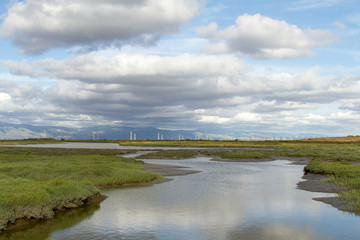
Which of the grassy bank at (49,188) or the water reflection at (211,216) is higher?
the grassy bank at (49,188)

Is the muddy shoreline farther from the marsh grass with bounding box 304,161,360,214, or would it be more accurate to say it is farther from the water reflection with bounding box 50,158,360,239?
the water reflection with bounding box 50,158,360,239

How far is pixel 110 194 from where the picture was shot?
36.9 meters

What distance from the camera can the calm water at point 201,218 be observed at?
75.0 ft

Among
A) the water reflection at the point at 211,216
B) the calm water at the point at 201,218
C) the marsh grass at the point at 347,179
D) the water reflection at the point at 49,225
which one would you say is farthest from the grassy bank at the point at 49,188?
the marsh grass at the point at 347,179

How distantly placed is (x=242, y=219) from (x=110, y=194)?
16.4 m

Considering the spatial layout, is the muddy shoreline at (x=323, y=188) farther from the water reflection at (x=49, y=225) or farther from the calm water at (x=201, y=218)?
the water reflection at (x=49, y=225)

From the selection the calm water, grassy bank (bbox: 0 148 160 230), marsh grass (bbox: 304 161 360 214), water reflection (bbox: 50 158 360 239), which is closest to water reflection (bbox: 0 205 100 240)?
the calm water

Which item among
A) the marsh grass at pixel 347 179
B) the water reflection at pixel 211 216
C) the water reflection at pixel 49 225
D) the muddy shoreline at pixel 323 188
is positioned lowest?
the water reflection at pixel 49 225

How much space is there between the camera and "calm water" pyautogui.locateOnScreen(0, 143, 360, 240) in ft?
75.0

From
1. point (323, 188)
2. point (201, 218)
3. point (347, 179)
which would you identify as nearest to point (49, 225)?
point (201, 218)

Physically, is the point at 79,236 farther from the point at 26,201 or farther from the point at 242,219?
the point at 242,219

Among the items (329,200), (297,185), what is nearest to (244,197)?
(329,200)

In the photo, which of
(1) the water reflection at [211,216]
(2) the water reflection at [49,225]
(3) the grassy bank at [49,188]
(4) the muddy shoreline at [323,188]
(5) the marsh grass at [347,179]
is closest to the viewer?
(2) the water reflection at [49,225]

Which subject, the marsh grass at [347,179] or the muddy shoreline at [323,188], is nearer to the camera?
the marsh grass at [347,179]
